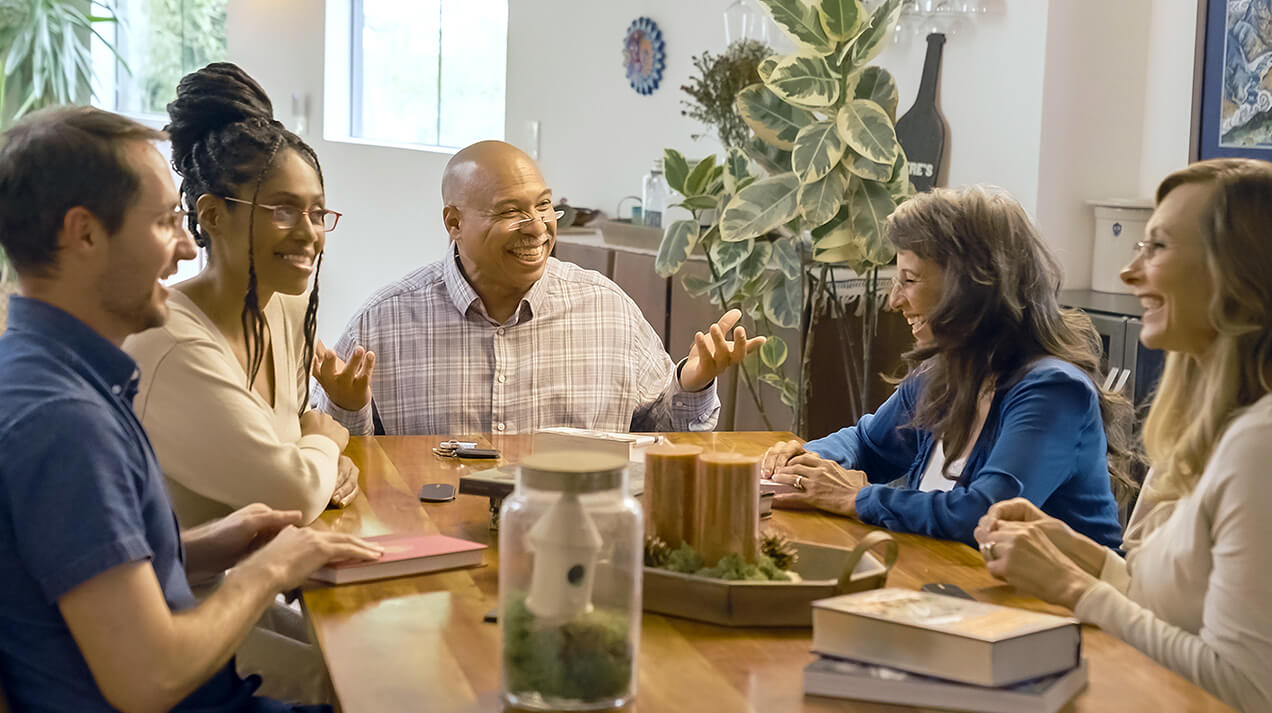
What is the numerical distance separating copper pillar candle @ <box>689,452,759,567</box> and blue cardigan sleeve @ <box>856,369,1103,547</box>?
1.71 feet

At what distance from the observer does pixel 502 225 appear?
2.86 m

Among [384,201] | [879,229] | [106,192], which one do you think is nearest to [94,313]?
[106,192]

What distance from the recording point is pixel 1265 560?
139 cm

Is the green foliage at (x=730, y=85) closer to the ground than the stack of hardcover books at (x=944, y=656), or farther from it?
farther from it

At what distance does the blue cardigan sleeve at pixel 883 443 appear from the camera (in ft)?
8.11

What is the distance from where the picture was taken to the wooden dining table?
1306 millimetres

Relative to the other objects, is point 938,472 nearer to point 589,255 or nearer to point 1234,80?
point 1234,80

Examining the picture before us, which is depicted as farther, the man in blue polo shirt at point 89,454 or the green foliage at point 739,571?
the green foliage at point 739,571

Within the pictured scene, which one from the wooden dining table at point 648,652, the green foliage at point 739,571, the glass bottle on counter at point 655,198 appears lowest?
the wooden dining table at point 648,652

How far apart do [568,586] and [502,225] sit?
1.73m

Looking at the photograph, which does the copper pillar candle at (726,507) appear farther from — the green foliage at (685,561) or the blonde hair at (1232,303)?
the blonde hair at (1232,303)

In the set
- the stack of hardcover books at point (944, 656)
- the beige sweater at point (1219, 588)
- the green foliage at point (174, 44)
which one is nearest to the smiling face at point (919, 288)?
the beige sweater at point (1219, 588)

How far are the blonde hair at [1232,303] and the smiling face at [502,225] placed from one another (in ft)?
5.14

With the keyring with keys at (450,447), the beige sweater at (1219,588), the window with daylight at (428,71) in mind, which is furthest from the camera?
the window with daylight at (428,71)
